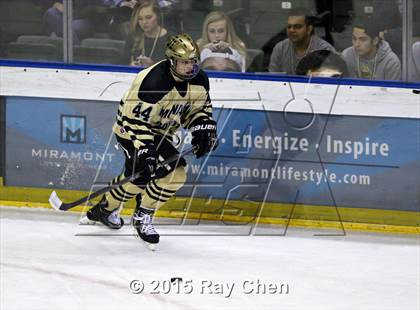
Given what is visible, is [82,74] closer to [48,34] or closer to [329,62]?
[48,34]

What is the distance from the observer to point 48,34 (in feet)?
21.0

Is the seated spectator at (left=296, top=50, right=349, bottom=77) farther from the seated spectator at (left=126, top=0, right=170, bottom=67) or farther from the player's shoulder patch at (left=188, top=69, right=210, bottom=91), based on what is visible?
the seated spectator at (left=126, top=0, right=170, bottom=67)

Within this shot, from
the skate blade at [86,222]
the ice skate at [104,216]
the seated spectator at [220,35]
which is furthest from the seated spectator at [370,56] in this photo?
the skate blade at [86,222]

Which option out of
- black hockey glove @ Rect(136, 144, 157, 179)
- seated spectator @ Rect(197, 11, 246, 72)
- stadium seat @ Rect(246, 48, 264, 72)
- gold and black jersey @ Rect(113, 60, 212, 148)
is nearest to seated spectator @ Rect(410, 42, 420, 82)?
stadium seat @ Rect(246, 48, 264, 72)

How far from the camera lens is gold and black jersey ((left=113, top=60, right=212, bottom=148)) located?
551 cm

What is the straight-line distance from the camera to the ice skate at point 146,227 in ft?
18.7

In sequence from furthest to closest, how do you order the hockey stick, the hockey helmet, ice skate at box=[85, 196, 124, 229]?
ice skate at box=[85, 196, 124, 229] → the hockey stick → the hockey helmet

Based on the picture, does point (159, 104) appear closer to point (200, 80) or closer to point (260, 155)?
point (200, 80)

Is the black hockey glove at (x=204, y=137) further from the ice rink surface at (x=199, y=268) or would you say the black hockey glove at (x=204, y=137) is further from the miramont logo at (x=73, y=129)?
the miramont logo at (x=73, y=129)

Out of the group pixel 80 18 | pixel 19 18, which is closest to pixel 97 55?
pixel 80 18

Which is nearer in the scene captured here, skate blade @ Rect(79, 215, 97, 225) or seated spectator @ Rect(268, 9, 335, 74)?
seated spectator @ Rect(268, 9, 335, 74)

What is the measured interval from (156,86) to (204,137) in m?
0.36

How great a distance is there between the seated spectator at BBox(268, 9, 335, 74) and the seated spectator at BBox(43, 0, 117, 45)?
1021 mm

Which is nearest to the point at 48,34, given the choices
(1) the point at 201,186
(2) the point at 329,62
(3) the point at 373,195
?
(1) the point at 201,186
